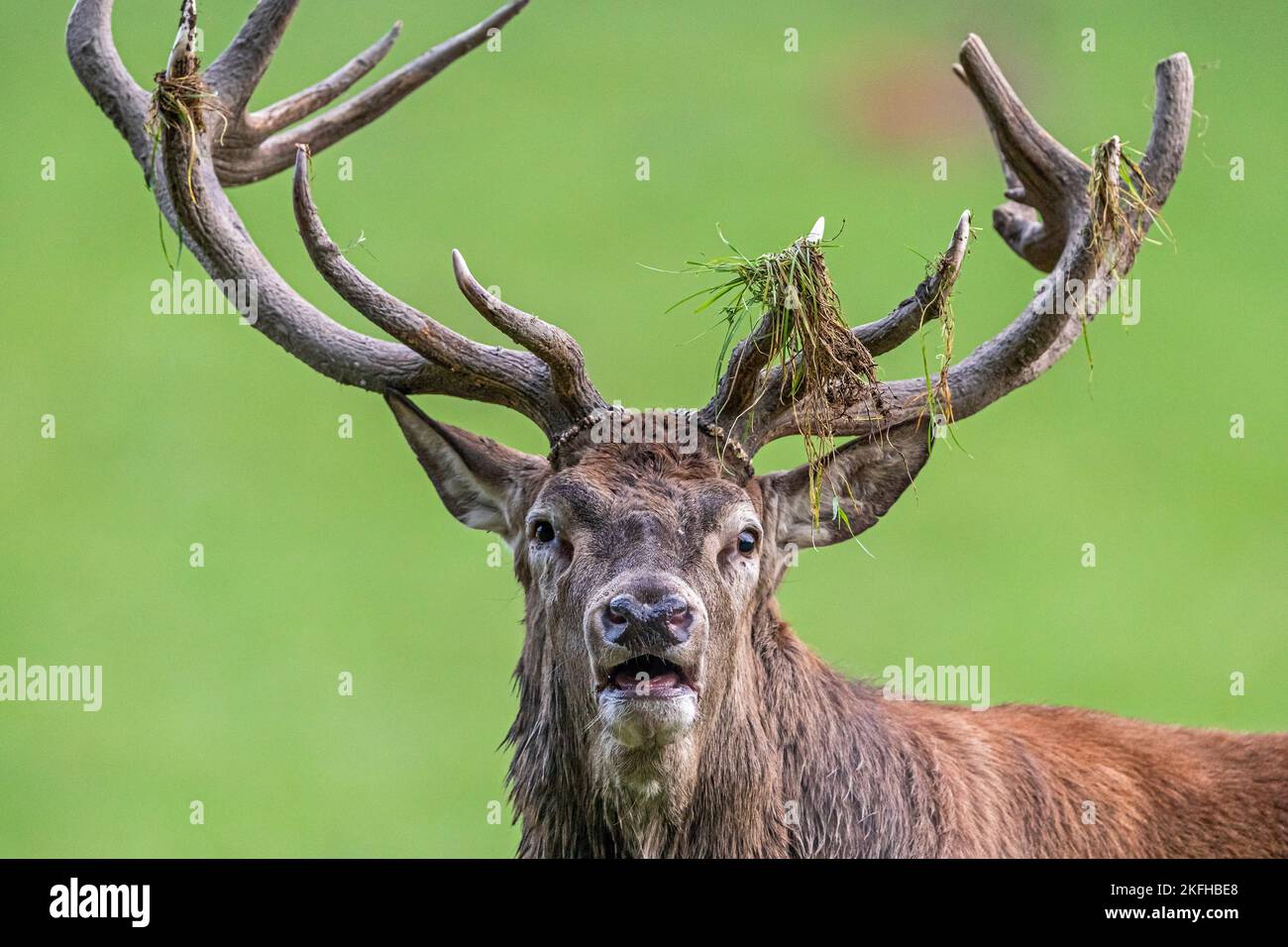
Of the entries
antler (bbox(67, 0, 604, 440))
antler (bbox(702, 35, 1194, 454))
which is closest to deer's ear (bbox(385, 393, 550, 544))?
antler (bbox(67, 0, 604, 440))

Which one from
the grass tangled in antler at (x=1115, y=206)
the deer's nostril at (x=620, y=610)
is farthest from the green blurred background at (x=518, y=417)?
the deer's nostril at (x=620, y=610)

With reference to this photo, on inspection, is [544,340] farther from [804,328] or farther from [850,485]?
[850,485]

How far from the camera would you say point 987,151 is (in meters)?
23.2

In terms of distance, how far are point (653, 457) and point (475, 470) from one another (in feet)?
2.55

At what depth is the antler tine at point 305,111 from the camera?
8125 mm

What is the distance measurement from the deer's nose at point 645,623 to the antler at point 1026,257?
90cm

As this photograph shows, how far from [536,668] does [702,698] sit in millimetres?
761

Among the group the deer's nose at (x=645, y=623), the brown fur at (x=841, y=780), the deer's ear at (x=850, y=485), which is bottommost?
the brown fur at (x=841, y=780)

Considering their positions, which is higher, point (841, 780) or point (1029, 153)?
point (1029, 153)

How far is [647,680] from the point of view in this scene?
233 inches

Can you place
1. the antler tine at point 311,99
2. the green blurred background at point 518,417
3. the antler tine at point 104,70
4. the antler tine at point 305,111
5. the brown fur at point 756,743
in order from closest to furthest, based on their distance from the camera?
the brown fur at point 756,743, the antler tine at point 104,70, the antler tine at point 305,111, the antler tine at point 311,99, the green blurred background at point 518,417

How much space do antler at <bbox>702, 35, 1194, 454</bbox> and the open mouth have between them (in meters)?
1.00

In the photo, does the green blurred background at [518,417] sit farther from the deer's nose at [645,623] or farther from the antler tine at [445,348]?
the deer's nose at [645,623]

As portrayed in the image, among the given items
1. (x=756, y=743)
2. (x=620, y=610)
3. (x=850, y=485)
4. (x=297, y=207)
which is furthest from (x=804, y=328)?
Result: (x=297, y=207)
